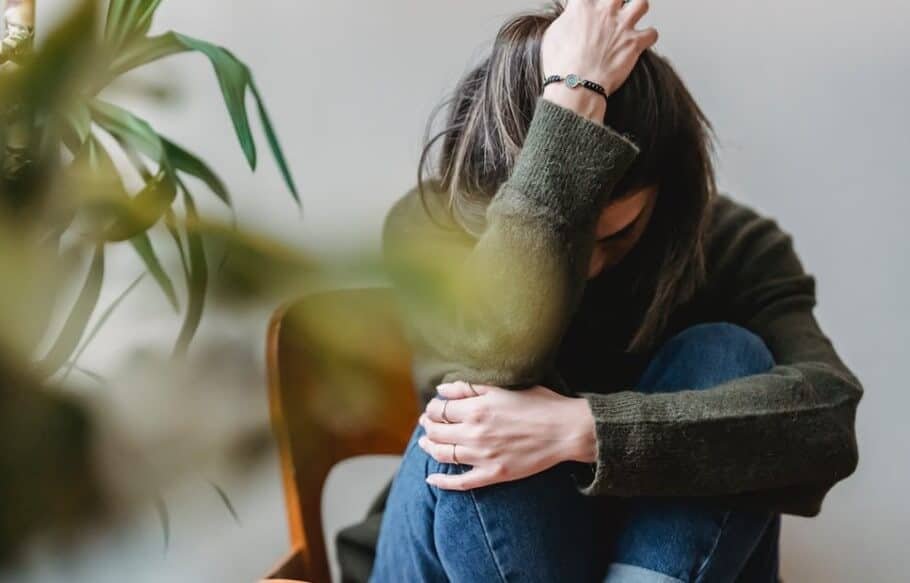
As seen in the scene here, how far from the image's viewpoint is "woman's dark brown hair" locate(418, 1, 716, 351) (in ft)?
2.46

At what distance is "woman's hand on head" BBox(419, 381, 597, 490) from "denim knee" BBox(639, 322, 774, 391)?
13 centimetres

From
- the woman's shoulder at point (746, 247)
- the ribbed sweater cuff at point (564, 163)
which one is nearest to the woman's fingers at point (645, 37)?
the ribbed sweater cuff at point (564, 163)

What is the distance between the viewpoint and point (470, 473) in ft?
2.35

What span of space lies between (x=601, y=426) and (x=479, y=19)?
Result: 0.54 m

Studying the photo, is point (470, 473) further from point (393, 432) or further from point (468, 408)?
point (393, 432)

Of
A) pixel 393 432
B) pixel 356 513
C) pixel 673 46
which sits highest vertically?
pixel 673 46

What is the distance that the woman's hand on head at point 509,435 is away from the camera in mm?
714

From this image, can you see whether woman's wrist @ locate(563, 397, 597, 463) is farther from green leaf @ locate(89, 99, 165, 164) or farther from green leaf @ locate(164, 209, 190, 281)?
green leaf @ locate(164, 209, 190, 281)

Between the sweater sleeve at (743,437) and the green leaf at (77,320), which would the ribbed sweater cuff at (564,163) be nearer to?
the sweater sleeve at (743,437)

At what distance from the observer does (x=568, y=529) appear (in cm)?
75

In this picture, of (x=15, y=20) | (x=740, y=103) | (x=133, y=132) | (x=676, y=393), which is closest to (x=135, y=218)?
(x=15, y=20)

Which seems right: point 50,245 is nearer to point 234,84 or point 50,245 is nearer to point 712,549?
point 234,84

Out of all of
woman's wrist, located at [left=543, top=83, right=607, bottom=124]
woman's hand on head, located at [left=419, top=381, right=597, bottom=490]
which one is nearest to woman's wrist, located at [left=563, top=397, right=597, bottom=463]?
woman's hand on head, located at [left=419, top=381, right=597, bottom=490]

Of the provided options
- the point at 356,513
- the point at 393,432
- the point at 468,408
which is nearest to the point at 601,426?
the point at 468,408
